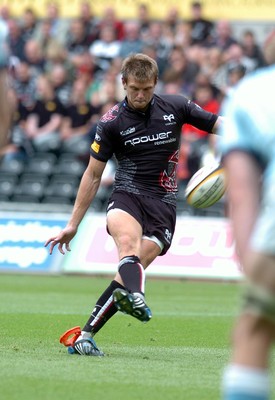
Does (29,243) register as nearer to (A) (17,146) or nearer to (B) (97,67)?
(A) (17,146)

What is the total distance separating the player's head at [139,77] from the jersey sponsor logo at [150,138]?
0.98 ft

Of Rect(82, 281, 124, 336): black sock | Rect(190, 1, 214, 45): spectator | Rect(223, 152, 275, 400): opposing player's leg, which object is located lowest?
Rect(190, 1, 214, 45): spectator

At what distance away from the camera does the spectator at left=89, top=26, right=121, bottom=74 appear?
22.8 metres

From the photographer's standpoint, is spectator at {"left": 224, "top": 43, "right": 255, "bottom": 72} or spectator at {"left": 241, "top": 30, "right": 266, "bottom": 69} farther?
spectator at {"left": 241, "top": 30, "right": 266, "bottom": 69}

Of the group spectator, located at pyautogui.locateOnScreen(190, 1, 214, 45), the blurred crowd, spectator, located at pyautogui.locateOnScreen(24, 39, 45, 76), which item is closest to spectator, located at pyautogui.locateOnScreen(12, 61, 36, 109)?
the blurred crowd

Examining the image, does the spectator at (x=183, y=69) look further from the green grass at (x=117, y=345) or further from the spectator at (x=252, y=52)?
the green grass at (x=117, y=345)

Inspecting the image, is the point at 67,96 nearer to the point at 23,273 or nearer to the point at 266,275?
the point at 23,273

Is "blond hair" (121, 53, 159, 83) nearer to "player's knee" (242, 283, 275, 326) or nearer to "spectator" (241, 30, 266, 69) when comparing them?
"player's knee" (242, 283, 275, 326)

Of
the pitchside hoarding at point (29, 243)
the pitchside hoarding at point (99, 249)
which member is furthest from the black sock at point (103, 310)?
the pitchside hoarding at point (29, 243)

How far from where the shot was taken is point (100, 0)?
24.8 metres

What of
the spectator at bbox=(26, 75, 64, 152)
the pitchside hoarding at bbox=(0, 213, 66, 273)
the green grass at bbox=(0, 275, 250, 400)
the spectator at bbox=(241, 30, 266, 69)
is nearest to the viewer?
the green grass at bbox=(0, 275, 250, 400)

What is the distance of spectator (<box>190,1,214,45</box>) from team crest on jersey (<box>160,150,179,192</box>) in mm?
13547

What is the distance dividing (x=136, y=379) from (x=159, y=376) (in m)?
0.25

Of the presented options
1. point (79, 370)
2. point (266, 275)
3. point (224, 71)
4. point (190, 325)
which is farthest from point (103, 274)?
point (266, 275)
